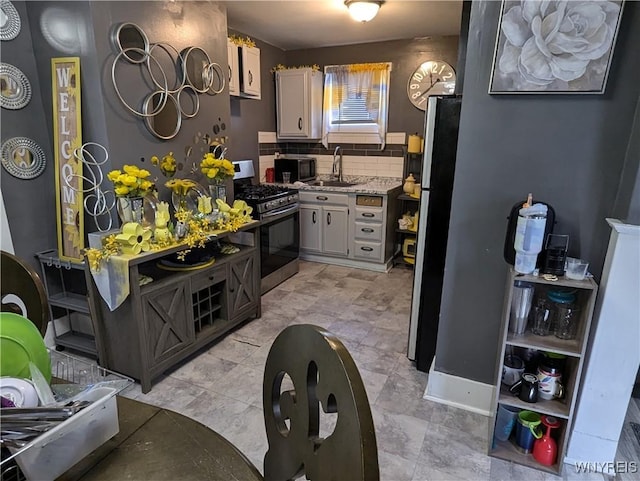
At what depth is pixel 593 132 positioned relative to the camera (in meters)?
1.60

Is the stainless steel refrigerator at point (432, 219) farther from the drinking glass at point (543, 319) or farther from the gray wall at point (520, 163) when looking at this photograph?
the drinking glass at point (543, 319)

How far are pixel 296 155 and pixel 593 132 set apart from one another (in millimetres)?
3785

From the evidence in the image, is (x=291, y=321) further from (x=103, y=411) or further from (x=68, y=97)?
(x=103, y=411)

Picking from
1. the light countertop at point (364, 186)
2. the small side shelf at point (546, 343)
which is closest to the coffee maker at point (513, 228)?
the small side shelf at point (546, 343)

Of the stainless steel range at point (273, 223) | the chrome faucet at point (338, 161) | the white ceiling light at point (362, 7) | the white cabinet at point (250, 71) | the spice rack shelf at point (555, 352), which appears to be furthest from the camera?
the chrome faucet at point (338, 161)

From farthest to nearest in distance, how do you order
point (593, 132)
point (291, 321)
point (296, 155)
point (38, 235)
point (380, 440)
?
point (296, 155) → point (291, 321) → point (38, 235) → point (380, 440) → point (593, 132)

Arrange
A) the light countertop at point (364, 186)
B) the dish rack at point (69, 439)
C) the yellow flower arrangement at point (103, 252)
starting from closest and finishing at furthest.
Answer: the dish rack at point (69, 439)
the yellow flower arrangement at point (103, 252)
the light countertop at point (364, 186)

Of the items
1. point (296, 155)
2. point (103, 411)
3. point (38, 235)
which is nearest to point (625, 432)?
point (103, 411)

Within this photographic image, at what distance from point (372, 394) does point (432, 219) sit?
3.54ft

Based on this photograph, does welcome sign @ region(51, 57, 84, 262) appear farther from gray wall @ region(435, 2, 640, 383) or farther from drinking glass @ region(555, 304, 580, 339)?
drinking glass @ region(555, 304, 580, 339)

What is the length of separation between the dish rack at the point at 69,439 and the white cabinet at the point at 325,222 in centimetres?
349

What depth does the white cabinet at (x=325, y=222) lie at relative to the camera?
4.21m

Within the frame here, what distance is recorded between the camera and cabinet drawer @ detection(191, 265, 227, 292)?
7.86ft

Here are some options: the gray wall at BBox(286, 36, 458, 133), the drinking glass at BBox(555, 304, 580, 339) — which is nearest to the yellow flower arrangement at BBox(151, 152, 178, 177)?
the drinking glass at BBox(555, 304, 580, 339)
